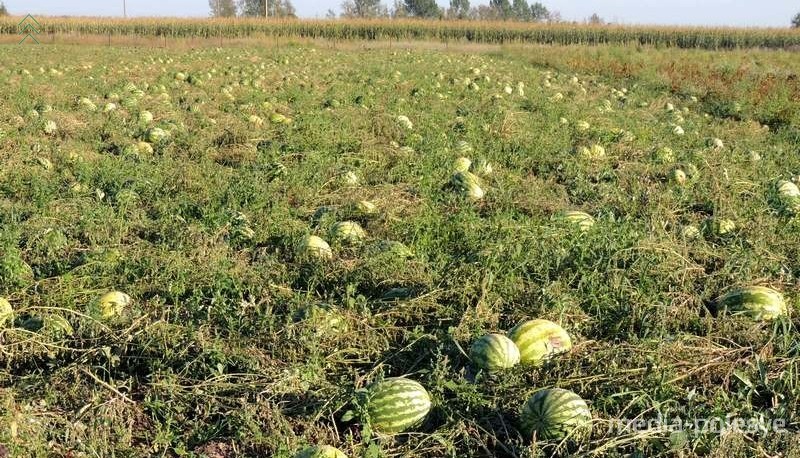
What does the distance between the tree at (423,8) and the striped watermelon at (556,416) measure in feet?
361

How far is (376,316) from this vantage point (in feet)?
11.6

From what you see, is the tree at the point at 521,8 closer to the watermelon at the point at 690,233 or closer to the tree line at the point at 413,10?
the tree line at the point at 413,10

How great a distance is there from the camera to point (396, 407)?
2.72m

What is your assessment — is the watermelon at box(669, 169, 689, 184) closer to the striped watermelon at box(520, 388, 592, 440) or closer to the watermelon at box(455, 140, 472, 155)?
the watermelon at box(455, 140, 472, 155)

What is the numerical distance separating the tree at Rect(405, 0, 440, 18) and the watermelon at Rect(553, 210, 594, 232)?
352 feet

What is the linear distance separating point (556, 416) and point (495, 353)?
1.62 ft

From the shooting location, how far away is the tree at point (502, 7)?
365 ft

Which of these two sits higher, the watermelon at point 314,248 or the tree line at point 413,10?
the tree line at point 413,10

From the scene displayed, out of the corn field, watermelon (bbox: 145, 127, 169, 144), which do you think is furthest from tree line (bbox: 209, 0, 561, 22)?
watermelon (bbox: 145, 127, 169, 144)

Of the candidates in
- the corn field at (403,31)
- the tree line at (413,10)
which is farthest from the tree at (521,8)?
the corn field at (403,31)

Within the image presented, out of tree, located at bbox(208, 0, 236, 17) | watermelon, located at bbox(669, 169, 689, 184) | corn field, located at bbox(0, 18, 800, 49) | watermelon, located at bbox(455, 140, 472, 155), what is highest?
tree, located at bbox(208, 0, 236, 17)

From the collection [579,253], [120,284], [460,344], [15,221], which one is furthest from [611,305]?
[15,221]

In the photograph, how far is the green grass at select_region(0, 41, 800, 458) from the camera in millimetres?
2732

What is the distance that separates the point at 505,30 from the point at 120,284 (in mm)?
39898
